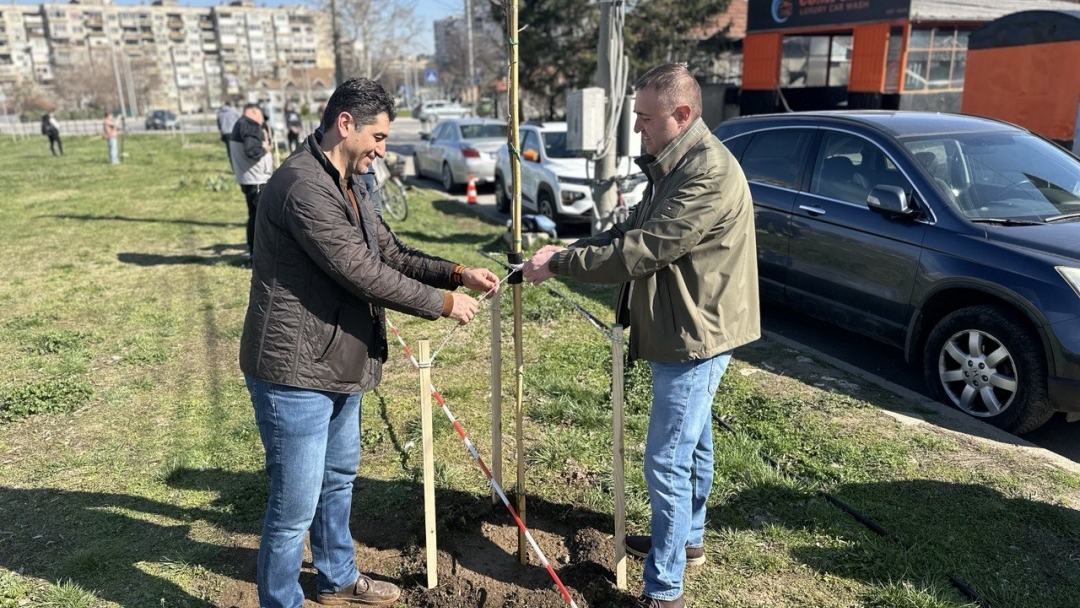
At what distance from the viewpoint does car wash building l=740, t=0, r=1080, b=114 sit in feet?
60.1

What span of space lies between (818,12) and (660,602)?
2015 cm

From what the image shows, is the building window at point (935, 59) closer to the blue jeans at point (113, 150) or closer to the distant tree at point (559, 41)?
the distant tree at point (559, 41)

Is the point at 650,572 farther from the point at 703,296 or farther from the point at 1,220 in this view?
the point at 1,220

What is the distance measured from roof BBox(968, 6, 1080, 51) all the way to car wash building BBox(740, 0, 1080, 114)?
337 centimetres

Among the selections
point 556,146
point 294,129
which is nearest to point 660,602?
point 556,146

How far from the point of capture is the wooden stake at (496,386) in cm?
329

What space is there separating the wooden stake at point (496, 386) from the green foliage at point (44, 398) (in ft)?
10.8

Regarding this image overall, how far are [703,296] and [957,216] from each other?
294 centimetres

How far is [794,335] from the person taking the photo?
6.52 metres

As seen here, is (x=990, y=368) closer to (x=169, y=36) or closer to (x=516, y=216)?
(x=516, y=216)

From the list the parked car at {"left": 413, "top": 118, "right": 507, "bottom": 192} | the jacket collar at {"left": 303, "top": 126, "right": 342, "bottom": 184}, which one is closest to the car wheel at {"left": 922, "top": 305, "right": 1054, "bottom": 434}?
the jacket collar at {"left": 303, "top": 126, "right": 342, "bottom": 184}

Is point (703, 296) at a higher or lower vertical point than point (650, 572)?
higher

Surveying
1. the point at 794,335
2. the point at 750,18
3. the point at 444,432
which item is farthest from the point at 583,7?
the point at 444,432

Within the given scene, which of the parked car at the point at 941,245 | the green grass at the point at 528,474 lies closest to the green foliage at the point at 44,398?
the green grass at the point at 528,474
